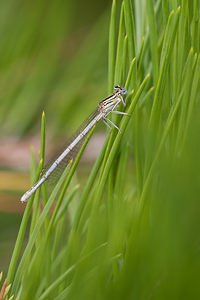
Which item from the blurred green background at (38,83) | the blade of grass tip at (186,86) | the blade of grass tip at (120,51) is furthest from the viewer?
the blurred green background at (38,83)

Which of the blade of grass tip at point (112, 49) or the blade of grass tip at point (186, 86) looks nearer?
the blade of grass tip at point (186, 86)

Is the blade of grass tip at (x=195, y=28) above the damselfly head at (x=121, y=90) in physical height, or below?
above

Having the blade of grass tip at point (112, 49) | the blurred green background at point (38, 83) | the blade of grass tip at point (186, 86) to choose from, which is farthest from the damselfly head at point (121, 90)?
the blurred green background at point (38, 83)

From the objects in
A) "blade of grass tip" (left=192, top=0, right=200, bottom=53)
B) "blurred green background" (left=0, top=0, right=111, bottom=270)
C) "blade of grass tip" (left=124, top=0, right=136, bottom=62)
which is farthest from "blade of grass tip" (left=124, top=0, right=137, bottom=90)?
"blurred green background" (left=0, top=0, right=111, bottom=270)

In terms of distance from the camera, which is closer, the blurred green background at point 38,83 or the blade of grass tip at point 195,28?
the blade of grass tip at point 195,28

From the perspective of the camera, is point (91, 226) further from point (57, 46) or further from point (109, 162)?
point (57, 46)

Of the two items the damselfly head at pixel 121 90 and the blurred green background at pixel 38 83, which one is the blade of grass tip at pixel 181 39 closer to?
the damselfly head at pixel 121 90

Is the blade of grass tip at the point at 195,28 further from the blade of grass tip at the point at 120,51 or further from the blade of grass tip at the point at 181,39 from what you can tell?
the blade of grass tip at the point at 120,51

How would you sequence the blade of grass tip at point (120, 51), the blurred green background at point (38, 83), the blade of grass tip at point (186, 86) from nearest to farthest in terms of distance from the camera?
1. the blade of grass tip at point (186, 86)
2. the blade of grass tip at point (120, 51)
3. the blurred green background at point (38, 83)

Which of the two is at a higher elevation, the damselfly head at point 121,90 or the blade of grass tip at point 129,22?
the blade of grass tip at point 129,22
